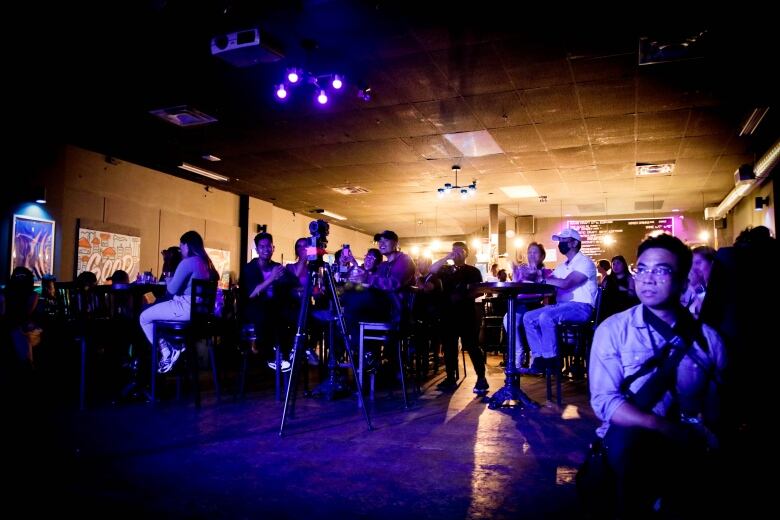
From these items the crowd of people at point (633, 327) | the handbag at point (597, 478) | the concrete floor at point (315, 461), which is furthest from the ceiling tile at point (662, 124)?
the handbag at point (597, 478)

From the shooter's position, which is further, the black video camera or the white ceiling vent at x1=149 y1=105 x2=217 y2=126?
the white ceiling vent at x1=149 y1=105 x2=217 y2=126

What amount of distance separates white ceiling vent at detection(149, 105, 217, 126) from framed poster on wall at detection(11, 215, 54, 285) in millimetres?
2872

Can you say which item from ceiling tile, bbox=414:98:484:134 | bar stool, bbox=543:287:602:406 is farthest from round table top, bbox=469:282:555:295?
ceiling tile, bbox=414:98:484:134

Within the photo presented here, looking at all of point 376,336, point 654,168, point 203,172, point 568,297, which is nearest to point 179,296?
point 376,336

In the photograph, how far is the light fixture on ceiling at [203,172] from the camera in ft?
32.0

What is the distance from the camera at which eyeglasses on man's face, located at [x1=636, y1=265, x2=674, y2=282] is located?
66.1 inches

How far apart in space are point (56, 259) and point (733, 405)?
9372mm

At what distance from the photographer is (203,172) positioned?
10.2 metres

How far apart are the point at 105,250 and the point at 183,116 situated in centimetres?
365

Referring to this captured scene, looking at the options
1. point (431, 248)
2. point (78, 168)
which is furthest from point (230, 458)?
point (431, 248)

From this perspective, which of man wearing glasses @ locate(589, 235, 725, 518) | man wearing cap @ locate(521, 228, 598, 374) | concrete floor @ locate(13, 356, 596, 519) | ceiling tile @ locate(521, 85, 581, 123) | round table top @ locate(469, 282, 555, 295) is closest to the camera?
man wearing glasses @ locate(589, 235, 725, 518)

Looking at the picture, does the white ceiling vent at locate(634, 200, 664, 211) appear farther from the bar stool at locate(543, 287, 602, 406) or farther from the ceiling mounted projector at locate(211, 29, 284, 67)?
the ceiling mounted projector at locate(211, 29, 284, 67)

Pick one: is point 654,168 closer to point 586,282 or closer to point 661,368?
point 586,282

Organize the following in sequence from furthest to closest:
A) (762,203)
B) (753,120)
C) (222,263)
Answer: (222,263)
(762,203)
(753,120)
